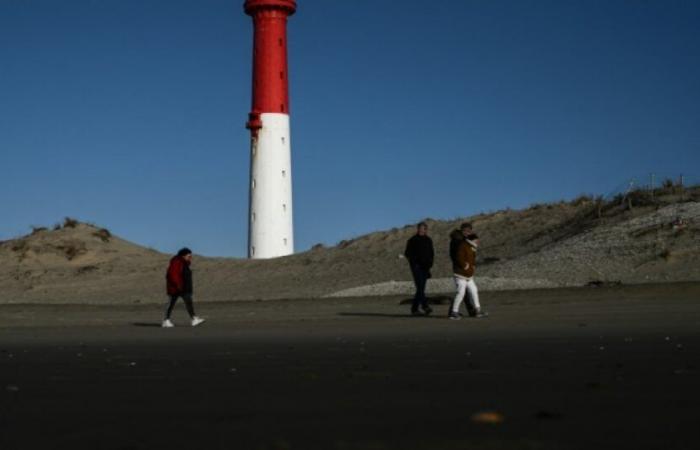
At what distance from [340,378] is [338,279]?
33.8m

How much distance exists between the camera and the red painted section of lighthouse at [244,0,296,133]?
4812 centimetres

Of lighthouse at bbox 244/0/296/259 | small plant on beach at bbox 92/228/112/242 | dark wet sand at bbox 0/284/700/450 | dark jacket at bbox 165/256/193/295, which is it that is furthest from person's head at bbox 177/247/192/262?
small plant on beach at bbox 92/228/112/242

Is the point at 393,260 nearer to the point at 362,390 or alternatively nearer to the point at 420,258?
the point at 420,258

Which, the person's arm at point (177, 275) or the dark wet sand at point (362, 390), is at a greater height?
the person's arm at point (177, 275)

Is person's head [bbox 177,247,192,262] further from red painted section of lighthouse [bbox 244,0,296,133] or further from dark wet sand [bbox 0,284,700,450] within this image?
red painted section of lighthouse [bbox 244,0,296,133]

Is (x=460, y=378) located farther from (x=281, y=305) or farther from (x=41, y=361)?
(x=281, y=305)

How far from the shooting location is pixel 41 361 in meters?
10.1

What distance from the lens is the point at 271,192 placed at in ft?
162

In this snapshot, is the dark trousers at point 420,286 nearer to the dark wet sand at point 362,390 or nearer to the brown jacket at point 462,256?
the brown jacket at point 462,256

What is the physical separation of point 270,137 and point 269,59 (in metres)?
3.27

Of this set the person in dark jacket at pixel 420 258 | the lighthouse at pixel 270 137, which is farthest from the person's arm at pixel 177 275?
the lighthouse at pixel 270 137

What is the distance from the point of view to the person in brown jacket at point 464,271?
65.0ft

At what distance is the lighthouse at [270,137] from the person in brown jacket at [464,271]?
28.7 metres

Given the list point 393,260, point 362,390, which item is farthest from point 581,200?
point 362,390
